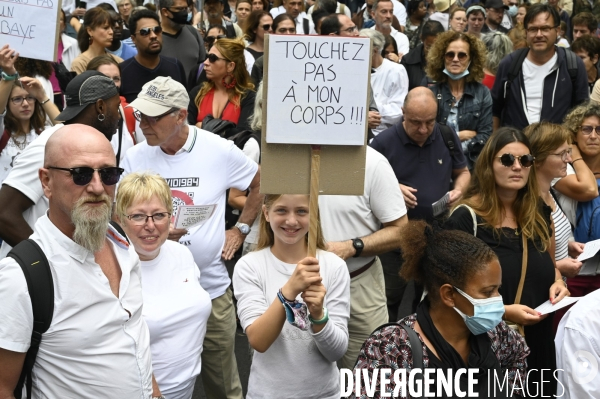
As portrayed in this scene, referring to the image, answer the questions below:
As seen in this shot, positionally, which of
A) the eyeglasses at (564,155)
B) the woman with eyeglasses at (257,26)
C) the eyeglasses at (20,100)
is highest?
the woman with eyeglasses at (257,26)

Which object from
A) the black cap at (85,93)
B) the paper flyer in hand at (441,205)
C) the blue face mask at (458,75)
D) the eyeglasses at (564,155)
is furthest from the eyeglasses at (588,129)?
the black cap at (85,93)

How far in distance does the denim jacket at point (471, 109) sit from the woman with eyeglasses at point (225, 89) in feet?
5.76

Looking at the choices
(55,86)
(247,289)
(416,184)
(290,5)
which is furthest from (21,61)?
(290,5)

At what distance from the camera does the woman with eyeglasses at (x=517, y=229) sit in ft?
14.5

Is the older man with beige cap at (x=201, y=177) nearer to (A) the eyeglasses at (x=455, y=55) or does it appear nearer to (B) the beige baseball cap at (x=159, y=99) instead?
(B) the beige baseball cap at (x=159, y=99)

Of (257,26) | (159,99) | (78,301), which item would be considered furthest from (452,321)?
(257,26)

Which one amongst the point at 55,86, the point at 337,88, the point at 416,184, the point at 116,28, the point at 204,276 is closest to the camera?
the point at 337,88

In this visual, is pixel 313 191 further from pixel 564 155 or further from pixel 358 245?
pixel 564 155

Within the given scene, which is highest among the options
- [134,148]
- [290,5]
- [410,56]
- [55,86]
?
[290,5]

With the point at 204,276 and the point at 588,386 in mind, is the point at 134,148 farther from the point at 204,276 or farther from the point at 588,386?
the point at 588,386

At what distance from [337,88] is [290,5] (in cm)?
934

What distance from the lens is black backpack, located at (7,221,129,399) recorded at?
281 cm

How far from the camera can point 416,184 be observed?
6246 mm

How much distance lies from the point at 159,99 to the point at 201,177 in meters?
0.51
